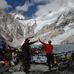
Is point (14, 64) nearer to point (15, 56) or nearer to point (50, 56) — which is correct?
point (15, 56)

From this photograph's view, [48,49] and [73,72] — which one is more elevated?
[48,49]

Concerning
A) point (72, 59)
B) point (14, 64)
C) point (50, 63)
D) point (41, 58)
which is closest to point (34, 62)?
point (41, 58)

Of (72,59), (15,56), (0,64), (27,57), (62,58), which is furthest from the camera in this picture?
(62,58)

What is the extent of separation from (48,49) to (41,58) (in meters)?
8.44

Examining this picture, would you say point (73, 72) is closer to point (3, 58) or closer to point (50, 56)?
point (50, 56)

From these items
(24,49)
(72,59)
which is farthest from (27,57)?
(72,59)

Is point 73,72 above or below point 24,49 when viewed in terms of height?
below

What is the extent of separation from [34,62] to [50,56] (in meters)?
7.97

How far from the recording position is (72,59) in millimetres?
26969

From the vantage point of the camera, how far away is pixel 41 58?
30922 millimetres

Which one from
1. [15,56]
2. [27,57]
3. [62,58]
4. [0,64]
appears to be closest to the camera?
[0,64]

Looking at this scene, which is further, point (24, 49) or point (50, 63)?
point (50, 63)

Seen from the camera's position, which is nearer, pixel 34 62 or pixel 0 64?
pixel 0 64

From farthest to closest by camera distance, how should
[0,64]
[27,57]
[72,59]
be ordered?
1. [72,59]
2. [27,57]
3. [0,64]
